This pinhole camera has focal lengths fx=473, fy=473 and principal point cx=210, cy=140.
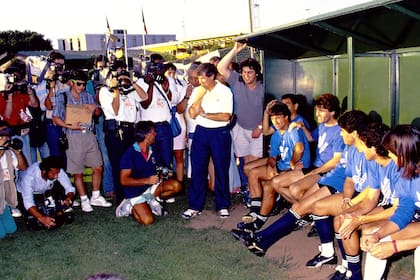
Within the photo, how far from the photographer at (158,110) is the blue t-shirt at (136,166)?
46 centimetres

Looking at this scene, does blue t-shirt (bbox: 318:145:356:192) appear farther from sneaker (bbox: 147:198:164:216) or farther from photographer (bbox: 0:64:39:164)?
photographer (bbox: 0:64:39:164)

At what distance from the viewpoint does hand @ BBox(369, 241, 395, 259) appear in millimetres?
3148

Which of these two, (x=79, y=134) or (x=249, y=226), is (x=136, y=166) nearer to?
(x=79, y=134)

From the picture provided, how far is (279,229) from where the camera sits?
4.35m

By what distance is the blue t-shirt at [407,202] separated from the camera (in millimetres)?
3250

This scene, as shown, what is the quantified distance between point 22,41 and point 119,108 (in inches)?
1764

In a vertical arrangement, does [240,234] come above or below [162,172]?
below

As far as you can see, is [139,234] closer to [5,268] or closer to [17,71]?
[5,268]

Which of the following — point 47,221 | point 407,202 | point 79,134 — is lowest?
point 47,221


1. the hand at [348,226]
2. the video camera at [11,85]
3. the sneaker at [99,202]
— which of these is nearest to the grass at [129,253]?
the sneaker at [99,202]

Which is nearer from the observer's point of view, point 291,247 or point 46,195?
point 291,247

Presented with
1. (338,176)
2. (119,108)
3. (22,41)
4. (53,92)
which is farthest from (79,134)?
(22,41)

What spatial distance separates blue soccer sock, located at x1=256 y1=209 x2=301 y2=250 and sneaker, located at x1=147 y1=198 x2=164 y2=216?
1.80m

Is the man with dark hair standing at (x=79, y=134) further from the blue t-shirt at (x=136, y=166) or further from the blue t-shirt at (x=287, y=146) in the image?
the blue t-shirt at (x=287, y=146)
